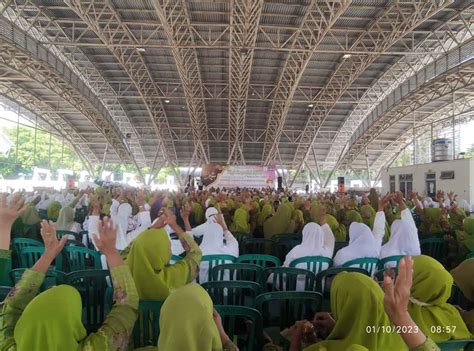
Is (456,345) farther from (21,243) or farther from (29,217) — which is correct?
(29,217)

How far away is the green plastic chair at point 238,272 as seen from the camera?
4.04 metres

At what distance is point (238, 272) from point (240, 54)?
1598 centimetres

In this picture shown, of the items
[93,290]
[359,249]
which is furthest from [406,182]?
[93,290]

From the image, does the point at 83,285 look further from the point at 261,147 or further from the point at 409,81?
the point at 261,147

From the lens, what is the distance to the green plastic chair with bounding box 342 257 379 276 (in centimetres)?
430

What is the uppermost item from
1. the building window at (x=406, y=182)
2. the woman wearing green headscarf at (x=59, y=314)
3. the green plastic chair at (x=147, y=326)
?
the building window at (x=406, y=182)

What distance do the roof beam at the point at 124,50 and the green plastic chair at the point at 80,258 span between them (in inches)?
455

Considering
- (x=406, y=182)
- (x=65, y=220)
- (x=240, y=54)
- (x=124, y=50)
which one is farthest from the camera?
(x=406, y=182)

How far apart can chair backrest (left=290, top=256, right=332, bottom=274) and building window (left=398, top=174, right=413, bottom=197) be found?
17637 millimetres

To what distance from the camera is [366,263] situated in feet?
14.3

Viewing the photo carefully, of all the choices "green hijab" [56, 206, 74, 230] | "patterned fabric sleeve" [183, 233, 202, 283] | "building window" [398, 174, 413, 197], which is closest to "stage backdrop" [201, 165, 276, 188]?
"building window" [398, 174, 413, 197]

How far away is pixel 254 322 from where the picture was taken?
8.71ft

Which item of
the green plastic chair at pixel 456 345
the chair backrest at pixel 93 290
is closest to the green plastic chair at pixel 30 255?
the chair backrest at pixel 93 290

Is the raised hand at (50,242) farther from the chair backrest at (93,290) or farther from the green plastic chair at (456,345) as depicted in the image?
the green plastic chair at (456,345)
